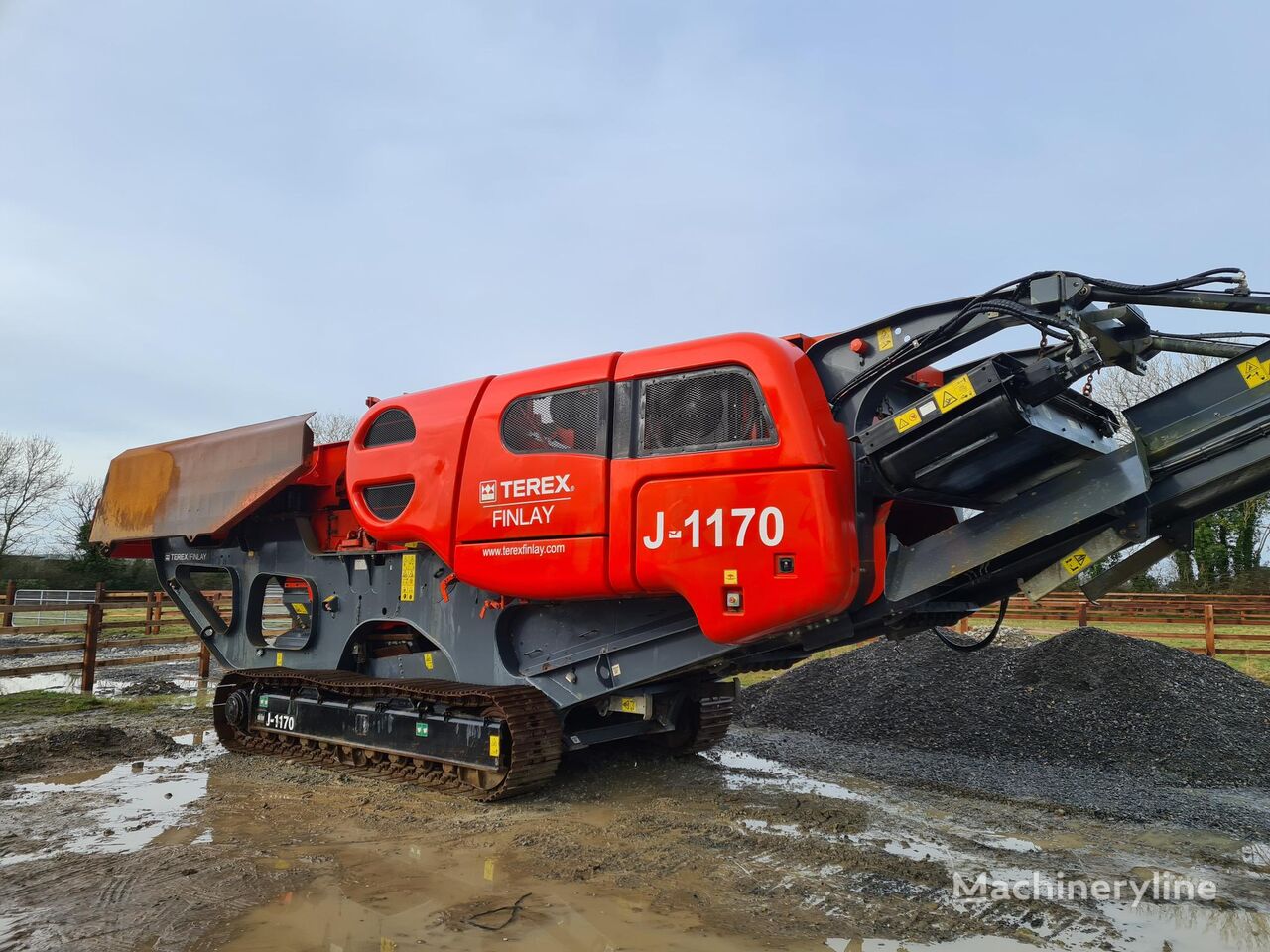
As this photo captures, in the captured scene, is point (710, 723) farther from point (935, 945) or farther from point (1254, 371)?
point (1254, 371)

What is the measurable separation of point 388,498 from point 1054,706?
6.49 m

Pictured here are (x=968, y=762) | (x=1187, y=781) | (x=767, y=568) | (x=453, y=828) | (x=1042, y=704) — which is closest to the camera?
(x=767, y=568)

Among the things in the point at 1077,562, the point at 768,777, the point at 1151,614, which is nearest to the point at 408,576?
the point at 768,777

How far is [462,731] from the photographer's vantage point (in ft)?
20.7

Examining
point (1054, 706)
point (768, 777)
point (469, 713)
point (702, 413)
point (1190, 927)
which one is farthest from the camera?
point (1054, 706)

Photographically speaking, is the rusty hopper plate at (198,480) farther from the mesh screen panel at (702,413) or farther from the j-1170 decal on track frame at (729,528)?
the j-1170 decal on track frame at (729,528)

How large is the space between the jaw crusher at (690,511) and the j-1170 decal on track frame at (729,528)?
0.01 meters

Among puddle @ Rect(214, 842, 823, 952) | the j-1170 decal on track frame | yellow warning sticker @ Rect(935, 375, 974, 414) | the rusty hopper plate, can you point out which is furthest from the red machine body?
puddle @ Rect(214, 842, 823, 952)

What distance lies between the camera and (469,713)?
20.9ft

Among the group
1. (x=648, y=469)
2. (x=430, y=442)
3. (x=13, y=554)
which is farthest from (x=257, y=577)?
(x=13, y=554)

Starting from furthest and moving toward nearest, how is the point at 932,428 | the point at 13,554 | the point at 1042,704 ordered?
1. the point at 13,554
2. the point at 1042,704
3. the point at 932,428

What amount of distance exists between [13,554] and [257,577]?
44162 millimetres

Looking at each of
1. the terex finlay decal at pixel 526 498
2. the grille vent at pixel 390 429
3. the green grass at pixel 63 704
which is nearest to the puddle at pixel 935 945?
the terex finlay decal at pixel 526 498

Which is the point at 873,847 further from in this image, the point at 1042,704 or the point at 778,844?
the point at 1042,704
